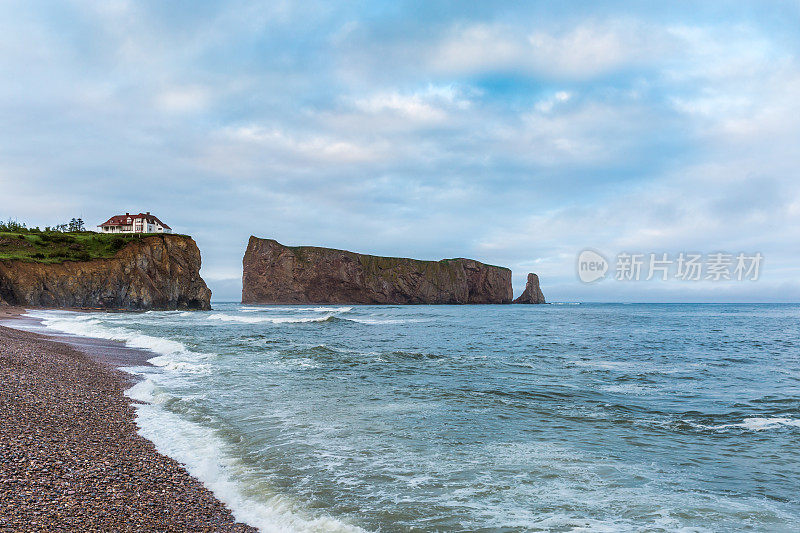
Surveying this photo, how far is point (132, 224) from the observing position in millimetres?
103438

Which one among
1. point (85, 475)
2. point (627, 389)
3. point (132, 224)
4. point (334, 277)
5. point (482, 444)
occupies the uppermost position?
point (132, 224)

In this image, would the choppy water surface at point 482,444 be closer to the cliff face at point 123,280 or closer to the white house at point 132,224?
the cliff face at point 123,280

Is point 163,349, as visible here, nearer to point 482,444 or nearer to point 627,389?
point 482,444

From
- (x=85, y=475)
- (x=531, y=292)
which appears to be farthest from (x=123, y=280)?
(x=531, y=292)

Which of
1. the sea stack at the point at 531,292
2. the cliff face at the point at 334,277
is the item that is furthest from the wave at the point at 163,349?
the sea stack at the point at 531,292

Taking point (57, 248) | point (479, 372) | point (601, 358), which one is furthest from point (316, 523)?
point (57, 248)

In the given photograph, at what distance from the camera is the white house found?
335 ft

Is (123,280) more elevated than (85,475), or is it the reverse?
(123,280)

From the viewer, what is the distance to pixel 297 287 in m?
135

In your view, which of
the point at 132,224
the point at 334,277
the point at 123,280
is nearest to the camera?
the point at 123,280

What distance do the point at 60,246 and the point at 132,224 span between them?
29929 millimetres

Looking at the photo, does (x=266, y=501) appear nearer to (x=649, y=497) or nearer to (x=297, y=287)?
(x=649, y=497)

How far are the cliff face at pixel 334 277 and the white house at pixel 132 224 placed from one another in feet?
113

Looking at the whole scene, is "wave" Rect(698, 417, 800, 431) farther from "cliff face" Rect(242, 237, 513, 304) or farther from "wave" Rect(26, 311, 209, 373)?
"cliff face" Rect(242, 237, 513, 304)
